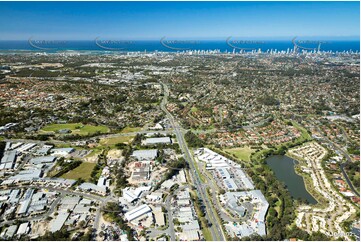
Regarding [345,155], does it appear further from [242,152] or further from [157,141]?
[157,141]

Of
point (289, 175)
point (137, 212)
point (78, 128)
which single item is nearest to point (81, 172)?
point (137, 212)

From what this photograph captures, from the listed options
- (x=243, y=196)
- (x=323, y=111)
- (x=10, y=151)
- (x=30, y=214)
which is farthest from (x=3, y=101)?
(x=323, y=111)

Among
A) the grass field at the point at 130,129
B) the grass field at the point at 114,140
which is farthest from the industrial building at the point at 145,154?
the grass field at the point at 130,129

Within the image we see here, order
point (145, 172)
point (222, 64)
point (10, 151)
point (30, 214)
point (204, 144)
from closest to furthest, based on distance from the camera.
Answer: point (30, 214)
point (145, 172)
point (10, 151)
point (204, 144)
point (222, 64)

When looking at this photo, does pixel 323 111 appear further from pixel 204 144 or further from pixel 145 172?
pixel 145 172

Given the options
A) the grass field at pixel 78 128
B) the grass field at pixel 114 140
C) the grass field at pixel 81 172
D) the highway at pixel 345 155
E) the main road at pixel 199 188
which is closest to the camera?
the main road at pixel 199 188

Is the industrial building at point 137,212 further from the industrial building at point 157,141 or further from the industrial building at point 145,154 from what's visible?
the industrial building at point 157,141
